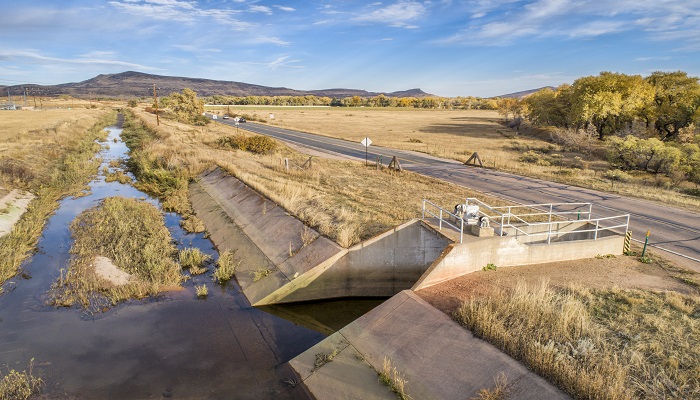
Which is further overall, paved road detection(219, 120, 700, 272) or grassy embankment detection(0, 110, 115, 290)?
grassy embankment detection(0, 110, 115, 290)

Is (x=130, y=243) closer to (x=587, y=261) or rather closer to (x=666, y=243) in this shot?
(x=587, y=261)

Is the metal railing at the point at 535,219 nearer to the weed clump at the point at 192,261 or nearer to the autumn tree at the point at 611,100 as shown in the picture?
the weed clump at the point at 192,261

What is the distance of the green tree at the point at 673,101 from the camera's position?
52.5 m

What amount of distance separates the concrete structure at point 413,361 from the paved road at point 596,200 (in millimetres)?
10673

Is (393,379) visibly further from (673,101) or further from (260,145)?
(673,101)

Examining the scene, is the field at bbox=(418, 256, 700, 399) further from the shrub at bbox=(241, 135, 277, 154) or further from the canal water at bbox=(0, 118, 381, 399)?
the shrub at bbox=(241, 135, 277, 154)

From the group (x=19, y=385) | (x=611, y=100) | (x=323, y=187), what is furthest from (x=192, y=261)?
(x=611, y=100)

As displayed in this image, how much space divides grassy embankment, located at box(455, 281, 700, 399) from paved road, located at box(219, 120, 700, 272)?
5809 millimetres

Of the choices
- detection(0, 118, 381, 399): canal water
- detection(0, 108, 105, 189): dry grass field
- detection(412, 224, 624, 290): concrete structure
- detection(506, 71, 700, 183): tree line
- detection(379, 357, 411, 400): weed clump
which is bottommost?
detection(0, 118, 381, 399): canal water

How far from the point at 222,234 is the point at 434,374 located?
587 inches

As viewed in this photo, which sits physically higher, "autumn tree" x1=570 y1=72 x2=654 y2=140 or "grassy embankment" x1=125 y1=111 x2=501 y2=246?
"autumn tree" x1=570 y1=72 x2=654 y2=140

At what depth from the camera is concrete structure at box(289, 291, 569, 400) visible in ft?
26.4

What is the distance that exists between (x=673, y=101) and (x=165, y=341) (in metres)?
70.1

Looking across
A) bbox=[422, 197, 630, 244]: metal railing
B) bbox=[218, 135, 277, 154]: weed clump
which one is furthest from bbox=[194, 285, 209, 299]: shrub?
bbox=[218, 135, 277, 154]: weed clump
